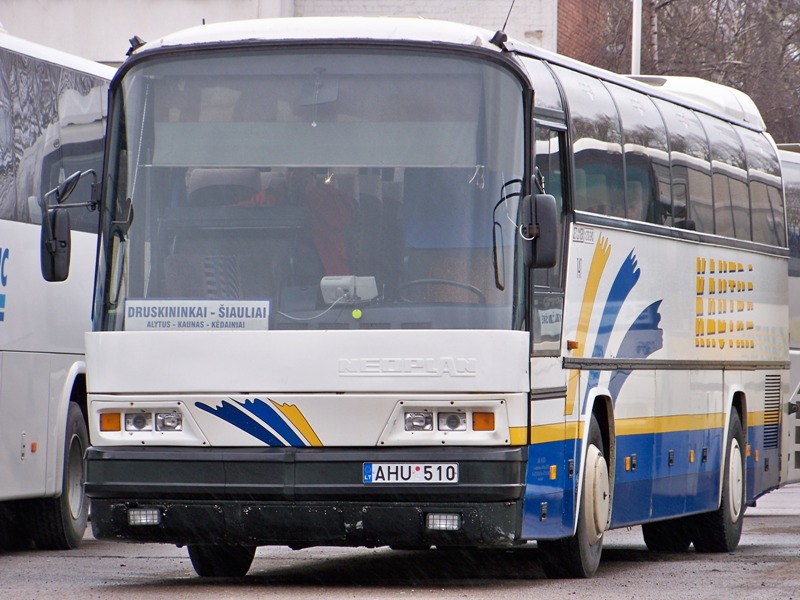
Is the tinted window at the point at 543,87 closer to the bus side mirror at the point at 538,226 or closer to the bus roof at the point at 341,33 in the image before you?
the bus roof at the point at 341,33

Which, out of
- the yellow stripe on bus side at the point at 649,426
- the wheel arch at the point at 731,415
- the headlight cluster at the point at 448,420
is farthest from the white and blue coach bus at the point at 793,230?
the headlight cluster at the point at 448,420

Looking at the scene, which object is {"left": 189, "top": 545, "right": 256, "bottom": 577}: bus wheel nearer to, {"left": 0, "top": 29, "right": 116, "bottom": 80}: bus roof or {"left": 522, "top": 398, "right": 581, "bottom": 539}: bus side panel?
{"left": 522, "top": 398, "right": 581, "bottom": 539}: bus side panel

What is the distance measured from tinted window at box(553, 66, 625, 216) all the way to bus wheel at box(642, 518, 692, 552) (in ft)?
12.9

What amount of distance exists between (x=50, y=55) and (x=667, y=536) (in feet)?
21.0

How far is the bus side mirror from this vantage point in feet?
35.2

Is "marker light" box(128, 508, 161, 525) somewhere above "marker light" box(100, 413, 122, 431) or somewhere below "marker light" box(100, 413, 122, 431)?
below

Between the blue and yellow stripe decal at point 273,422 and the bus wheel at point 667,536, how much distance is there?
5925 mm

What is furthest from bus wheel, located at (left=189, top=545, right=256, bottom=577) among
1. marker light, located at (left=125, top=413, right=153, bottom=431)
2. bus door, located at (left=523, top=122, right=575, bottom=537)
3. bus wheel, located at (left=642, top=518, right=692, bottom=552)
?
bus wheel, located at (left=642, top=518, right=692, bottom=552)

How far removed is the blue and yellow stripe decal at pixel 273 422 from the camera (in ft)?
35.4

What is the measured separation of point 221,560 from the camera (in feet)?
40.5

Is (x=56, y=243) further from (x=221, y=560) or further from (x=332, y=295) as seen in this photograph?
(x=221, y=560)

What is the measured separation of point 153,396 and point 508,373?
2.02 m

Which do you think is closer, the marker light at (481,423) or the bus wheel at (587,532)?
the marker light at (481,423)

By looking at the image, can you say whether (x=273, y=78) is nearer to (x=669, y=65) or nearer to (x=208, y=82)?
(x=208, y=82)
